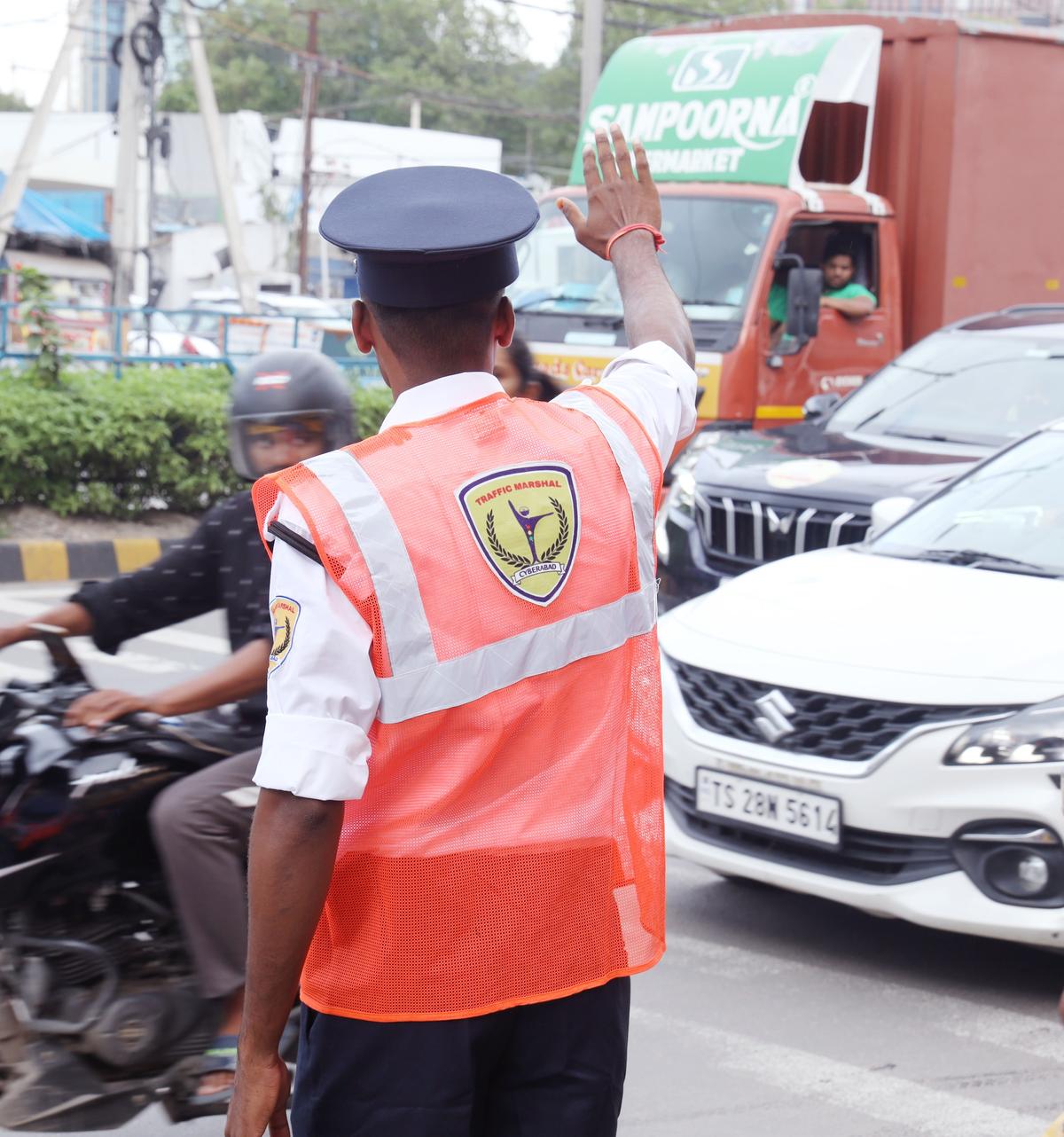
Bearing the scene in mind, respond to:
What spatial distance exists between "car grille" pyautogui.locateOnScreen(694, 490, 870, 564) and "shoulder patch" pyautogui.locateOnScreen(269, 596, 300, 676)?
560 cm

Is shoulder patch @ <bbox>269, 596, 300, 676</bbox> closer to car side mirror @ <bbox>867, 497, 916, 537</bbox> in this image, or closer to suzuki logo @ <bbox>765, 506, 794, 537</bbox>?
car side mirror @ <bbox>867, 497, 916, 537</bbox>

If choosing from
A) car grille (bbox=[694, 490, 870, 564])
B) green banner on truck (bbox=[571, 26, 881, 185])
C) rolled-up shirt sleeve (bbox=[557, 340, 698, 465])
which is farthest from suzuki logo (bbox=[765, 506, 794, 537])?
rolled-up shirt sleeve (bbox=[557, 340, 698, 465])

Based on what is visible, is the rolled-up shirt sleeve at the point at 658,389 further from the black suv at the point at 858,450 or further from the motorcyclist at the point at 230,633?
the black suv at the point at 858,450

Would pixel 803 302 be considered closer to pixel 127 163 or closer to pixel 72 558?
pixel 72 558

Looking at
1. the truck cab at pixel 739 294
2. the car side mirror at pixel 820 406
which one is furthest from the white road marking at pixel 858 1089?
the truck cab at pixel 739 294

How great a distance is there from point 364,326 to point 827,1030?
8.77 feet

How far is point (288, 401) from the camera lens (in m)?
3.45

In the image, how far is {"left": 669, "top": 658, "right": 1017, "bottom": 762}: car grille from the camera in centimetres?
426

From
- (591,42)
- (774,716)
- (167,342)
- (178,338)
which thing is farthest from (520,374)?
(167,342)

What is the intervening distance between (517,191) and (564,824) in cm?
75

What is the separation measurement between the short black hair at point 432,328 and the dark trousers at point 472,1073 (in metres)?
0.77

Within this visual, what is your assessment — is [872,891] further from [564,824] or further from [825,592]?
[564,824]

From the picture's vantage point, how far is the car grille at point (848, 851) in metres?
4.22

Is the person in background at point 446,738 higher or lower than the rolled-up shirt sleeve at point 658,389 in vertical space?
lower
